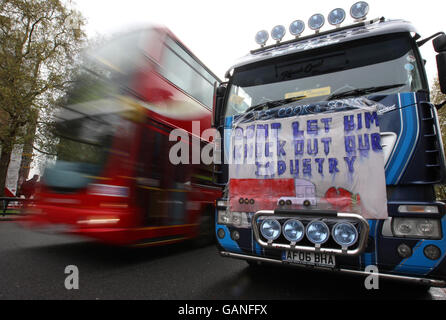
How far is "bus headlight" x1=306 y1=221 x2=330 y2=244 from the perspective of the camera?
8.18 ft

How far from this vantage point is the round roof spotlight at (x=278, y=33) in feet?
13.5

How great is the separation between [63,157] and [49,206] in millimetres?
881

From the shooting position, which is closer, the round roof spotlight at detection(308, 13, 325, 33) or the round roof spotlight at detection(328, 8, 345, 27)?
the round roof spotlight at detection(328, 8, 345, 27)

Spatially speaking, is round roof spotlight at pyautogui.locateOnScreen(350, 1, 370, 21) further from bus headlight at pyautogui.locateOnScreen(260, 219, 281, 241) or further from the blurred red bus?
the blurred red bus

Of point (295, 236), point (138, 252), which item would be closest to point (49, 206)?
point (138, 252)

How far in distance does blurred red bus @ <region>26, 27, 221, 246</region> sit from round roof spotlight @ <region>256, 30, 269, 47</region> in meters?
1.77

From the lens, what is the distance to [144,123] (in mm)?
4258

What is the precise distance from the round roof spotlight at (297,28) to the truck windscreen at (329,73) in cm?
85

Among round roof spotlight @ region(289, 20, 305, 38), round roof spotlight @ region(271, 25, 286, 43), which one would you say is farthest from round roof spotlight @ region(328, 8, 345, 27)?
round roof spotlight @ region(271, 25, 286, 43)

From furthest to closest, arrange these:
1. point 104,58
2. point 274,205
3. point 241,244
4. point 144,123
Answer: point 104,58, point 144,123, point 241,244, point 274,205

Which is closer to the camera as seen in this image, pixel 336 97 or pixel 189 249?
pixel 336 97

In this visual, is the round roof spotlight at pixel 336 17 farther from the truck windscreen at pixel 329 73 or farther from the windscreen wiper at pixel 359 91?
the windscreen wiper at pixel 359 91

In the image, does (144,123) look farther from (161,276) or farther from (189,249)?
(189,249)

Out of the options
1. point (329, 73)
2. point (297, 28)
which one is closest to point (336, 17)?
point (297, 28)
